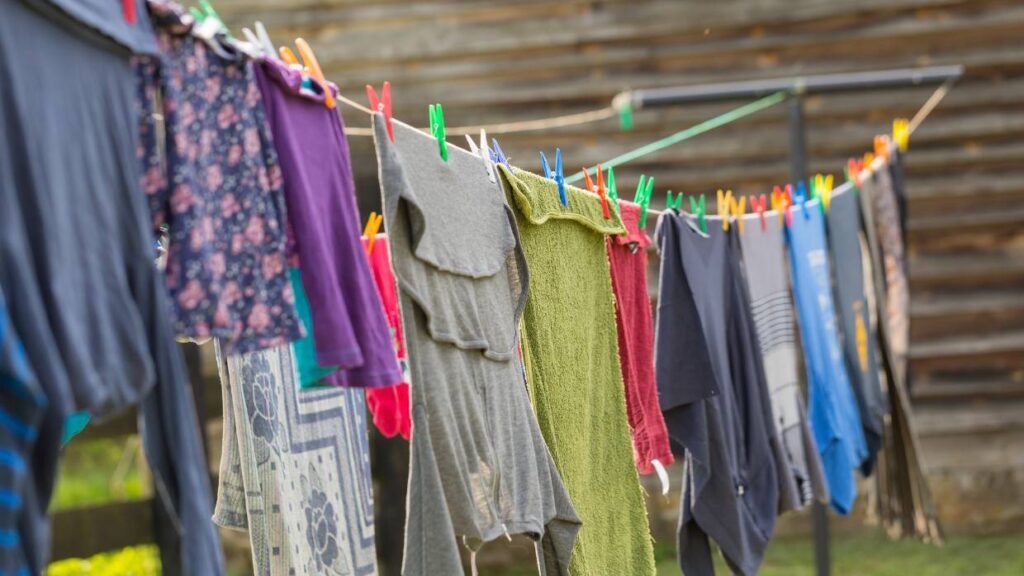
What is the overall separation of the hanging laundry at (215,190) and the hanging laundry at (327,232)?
0.04 metres

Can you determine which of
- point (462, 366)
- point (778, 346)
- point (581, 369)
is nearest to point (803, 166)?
point (778, 346)

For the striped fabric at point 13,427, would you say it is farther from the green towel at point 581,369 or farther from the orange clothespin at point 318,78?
the green towel at point 581,369

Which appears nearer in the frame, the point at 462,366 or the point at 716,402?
the point at 462,366

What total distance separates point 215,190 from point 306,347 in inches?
9.9

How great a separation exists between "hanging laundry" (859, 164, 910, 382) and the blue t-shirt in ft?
1.58

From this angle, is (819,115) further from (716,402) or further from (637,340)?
(637,340)

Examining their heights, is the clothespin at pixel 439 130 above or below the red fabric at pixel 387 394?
above

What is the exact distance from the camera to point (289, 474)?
2.14 m

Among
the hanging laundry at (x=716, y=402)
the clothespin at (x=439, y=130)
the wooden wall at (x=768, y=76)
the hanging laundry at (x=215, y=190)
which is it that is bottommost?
the hanging laundry at (x=716, y=402)

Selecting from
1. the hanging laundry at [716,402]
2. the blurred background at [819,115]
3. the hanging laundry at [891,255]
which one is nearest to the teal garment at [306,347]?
the hanging laundry at [716,402]

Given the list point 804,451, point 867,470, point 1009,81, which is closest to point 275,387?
point 804,451

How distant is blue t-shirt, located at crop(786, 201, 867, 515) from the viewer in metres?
3.71

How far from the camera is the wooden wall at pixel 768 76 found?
5.86 m

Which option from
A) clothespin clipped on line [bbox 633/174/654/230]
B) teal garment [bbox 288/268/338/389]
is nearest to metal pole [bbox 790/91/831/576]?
clothespin clipped on line [bbox 633/174/654/230]
